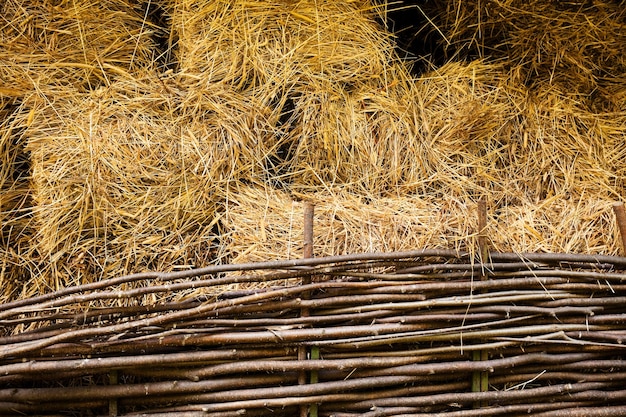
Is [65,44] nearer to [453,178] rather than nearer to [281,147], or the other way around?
[281,147]

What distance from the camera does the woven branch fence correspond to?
4.94 ft

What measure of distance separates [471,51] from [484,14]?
0.45 ft

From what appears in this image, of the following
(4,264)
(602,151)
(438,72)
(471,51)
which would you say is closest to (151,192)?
(4,264)

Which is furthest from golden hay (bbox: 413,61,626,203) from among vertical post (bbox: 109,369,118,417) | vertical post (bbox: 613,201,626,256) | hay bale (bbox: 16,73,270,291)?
vertical post (bbox: 109,369,118,417)

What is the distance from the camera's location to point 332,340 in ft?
5.05

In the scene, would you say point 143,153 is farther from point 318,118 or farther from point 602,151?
point 602,151

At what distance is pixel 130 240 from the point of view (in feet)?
5.24

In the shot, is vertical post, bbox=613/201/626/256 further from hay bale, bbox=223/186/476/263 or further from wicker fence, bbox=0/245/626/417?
hay bale, bbox=223/186/476/263

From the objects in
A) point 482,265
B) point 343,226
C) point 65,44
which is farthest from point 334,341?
point 65,44

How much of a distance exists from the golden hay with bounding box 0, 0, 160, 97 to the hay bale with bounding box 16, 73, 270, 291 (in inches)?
3.3

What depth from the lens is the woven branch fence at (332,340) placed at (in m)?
1.51

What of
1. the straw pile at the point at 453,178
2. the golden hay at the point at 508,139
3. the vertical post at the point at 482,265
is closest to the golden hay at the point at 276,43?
the straw pile at the point at 453,178

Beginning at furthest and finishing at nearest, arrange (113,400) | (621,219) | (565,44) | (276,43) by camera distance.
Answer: (565,44) < (276,43) < (621,219) < (113,400)

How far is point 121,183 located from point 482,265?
111 centimetres
